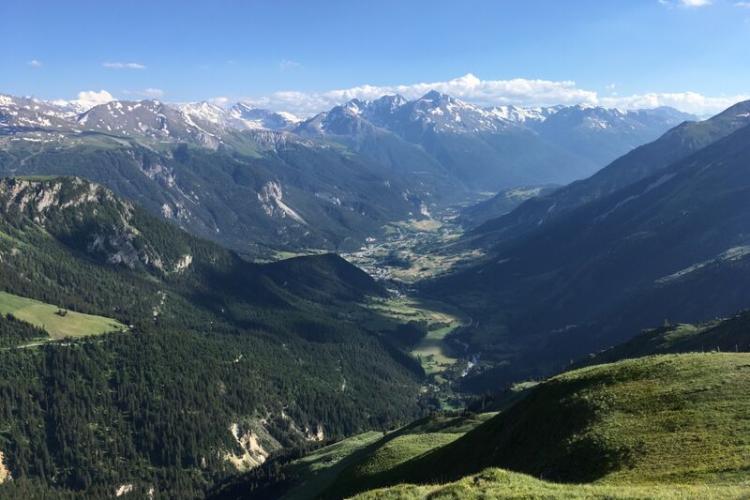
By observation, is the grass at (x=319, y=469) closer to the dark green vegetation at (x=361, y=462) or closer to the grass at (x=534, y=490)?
the dark green vegetation at (x=361, y=462)

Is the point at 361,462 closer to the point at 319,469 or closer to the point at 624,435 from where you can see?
the point at 319,469

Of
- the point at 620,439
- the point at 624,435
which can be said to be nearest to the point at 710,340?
the point at 624,435

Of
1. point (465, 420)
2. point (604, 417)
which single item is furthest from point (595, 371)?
point (465, 420)

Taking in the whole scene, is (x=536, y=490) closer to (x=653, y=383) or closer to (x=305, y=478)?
(x=653, y=383)

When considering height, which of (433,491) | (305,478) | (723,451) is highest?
(723,451)

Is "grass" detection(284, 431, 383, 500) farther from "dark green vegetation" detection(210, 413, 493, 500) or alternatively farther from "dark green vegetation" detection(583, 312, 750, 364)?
"dark green vegetation" detection(583, 312, 750, 364)

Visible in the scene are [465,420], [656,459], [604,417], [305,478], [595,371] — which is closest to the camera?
[656,459]
